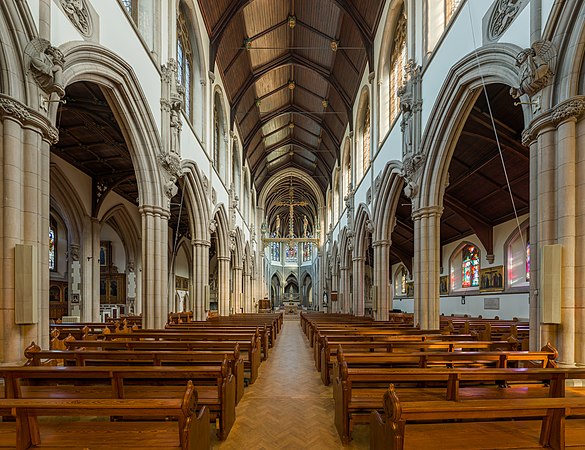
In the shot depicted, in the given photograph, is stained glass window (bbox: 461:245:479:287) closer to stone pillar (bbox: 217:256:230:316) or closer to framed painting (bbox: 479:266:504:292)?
framed painting (bbox: 479:266:504:292)

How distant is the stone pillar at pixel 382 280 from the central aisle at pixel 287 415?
6.78 m

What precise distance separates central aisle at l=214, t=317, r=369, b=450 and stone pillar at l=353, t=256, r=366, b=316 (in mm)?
11422

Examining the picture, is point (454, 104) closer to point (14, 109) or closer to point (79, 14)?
point (79, 14)

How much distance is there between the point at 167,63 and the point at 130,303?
13819 mm

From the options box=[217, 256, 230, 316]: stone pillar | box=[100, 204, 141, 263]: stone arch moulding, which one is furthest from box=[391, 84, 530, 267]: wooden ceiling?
box=[100, 204, 141, 263]: stone arch moulding

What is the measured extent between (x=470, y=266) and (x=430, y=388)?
14547mm

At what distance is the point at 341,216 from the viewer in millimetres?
24484

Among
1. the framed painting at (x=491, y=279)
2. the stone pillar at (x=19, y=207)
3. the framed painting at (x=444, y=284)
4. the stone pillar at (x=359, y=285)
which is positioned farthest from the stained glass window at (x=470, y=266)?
the stone pillar at (x=19, y=207)

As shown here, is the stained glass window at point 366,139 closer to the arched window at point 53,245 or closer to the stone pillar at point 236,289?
the stone pillar at point 236,289

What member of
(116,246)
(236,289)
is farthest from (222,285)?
(116,246)

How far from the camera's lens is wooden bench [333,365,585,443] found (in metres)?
3.57

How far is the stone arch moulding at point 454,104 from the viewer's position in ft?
21.9

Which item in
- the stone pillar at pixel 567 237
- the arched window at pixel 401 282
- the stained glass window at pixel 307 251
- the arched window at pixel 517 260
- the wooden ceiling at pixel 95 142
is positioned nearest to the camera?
the stone pillar at pixel 567 237

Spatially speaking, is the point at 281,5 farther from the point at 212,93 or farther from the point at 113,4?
the point at 113,4
